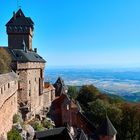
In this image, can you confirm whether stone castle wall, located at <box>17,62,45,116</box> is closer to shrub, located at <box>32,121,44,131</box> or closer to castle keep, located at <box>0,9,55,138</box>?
castle keep, located at <box>0,9,55,138</box>

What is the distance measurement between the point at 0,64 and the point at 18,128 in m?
9.38

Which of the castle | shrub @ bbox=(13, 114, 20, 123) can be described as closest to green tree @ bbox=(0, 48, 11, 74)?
the castle

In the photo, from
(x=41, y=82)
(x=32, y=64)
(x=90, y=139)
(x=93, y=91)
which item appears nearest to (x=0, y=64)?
(x=32, y=64)

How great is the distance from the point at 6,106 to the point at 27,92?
11915mm

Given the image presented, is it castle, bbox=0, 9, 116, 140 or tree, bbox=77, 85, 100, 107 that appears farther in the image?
tree, bbox=77, 85, 100, 107

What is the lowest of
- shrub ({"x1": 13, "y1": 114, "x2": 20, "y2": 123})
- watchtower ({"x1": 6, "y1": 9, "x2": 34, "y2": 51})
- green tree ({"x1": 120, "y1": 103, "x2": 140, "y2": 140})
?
green tree ({"x1": 120, "y1": 103, "x2": 140, "y2": 140})

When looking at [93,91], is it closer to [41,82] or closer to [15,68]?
[41,82]

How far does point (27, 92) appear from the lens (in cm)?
4772

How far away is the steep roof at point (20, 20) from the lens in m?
57.1

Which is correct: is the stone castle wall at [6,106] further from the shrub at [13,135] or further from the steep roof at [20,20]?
the steep roof at [20,20]

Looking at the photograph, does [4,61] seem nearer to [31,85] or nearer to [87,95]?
[31,85]

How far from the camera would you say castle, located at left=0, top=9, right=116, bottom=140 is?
3719 cm

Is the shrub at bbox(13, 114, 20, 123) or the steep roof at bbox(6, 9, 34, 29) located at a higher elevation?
the steep roof at bbox(6, 9, 34, 29)

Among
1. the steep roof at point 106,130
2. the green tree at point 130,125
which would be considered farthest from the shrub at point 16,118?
the green tree at point 130,125
